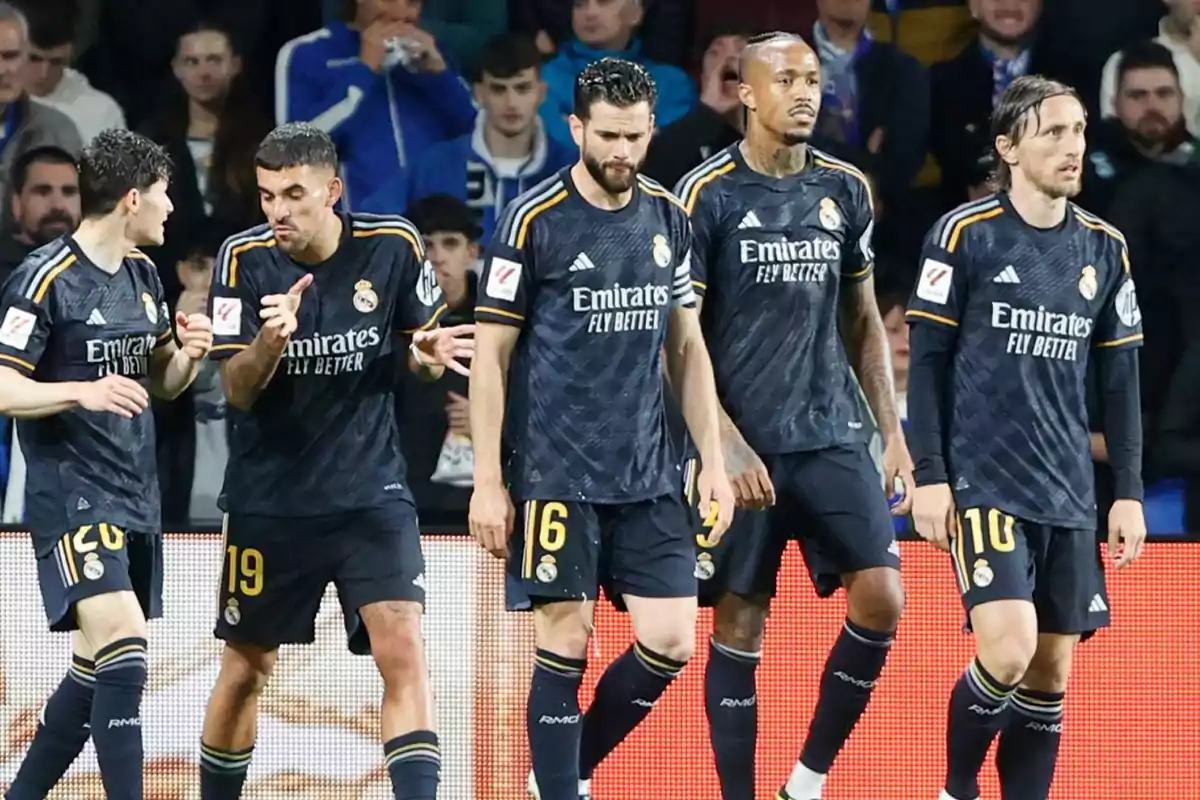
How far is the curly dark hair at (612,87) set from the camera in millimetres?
5105

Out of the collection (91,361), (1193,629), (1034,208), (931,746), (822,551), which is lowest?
(931,746)

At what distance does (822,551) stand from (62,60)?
3.84 meters

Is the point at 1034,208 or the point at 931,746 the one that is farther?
the point at 931,746

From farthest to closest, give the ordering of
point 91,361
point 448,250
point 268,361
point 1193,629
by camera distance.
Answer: point 448,250 < point 1193,629 < point 91,361 < point 268,361

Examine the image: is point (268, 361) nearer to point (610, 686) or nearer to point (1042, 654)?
point (610, 686)

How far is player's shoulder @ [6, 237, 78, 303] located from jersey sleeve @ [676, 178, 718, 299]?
1660 mm

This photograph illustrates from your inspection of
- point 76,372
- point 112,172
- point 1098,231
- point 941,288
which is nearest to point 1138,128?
point 1098,231

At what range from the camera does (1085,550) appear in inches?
215

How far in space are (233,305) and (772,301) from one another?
1.45m

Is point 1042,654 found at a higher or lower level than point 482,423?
lower

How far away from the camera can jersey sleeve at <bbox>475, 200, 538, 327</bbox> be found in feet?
Result: 16.9

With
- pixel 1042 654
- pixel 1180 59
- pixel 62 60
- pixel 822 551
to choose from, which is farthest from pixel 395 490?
pixel 1180 59

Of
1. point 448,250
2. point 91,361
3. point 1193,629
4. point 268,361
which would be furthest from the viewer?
point 448,250

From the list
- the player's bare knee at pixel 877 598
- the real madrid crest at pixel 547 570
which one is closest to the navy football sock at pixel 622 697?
the real madrid crest at pixel 547 570
